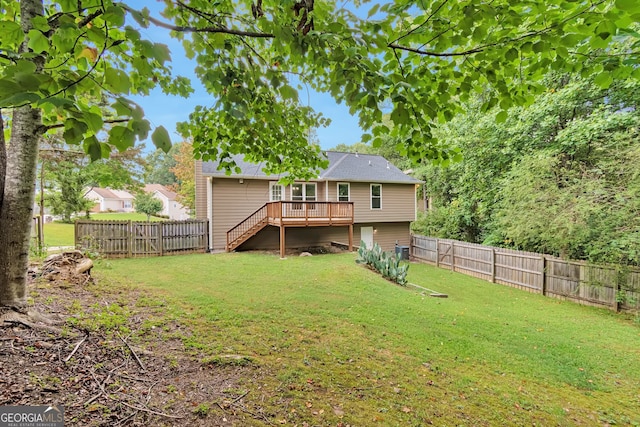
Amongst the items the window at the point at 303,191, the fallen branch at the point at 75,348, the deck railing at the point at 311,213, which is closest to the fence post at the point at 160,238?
the deck railing at the point at 311,213

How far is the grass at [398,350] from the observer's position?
271 cm

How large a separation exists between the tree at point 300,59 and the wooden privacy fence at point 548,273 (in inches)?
322

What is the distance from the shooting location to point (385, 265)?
30.3 ft

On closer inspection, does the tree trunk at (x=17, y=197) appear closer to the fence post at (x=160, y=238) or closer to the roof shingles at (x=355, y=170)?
the fence post at (x=160, y=238)

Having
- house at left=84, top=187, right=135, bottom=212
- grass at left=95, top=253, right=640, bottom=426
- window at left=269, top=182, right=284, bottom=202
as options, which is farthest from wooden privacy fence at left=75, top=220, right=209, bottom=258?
house at left=84, top=187, right=135, bottom=212

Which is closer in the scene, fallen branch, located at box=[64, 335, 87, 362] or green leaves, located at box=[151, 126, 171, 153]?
green leaves, located at box=[151, 126, 171, 153]

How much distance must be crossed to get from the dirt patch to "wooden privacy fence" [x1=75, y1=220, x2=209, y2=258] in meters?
7.97

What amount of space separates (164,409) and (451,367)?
331cm

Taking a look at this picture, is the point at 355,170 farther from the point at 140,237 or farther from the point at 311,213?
the point at 140,237

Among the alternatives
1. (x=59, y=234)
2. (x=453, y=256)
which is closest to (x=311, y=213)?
(x=453, y=256)

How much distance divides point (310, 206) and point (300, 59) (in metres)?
10.0

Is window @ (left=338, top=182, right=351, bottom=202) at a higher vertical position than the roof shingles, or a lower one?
lower

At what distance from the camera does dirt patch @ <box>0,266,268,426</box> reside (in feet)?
6.36

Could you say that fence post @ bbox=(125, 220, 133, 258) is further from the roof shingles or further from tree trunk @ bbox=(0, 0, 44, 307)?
tree trunk @ bbox=(0, 0, 44, 307)
